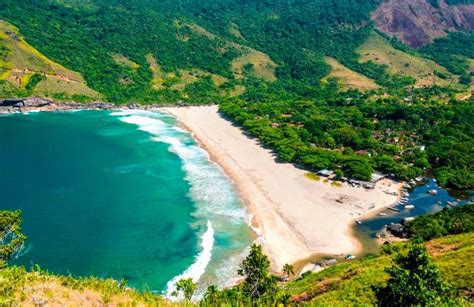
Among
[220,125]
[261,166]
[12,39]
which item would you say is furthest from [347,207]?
[12,39]

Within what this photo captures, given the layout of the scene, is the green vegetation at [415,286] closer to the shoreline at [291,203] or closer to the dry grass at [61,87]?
the shoreline at [291,203]

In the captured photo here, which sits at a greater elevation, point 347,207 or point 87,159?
point 347,207

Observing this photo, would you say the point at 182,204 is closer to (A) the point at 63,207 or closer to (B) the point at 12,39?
(A) the point at 63,207

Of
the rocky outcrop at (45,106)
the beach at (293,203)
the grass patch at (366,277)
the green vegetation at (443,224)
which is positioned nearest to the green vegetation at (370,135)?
the beach at (293,203)

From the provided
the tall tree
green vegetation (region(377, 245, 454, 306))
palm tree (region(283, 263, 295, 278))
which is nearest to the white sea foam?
the tall tree

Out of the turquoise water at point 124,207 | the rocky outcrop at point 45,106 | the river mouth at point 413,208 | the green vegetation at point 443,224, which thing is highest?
the green vegetation at point 443,224

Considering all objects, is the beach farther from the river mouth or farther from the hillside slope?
the hillside slope
